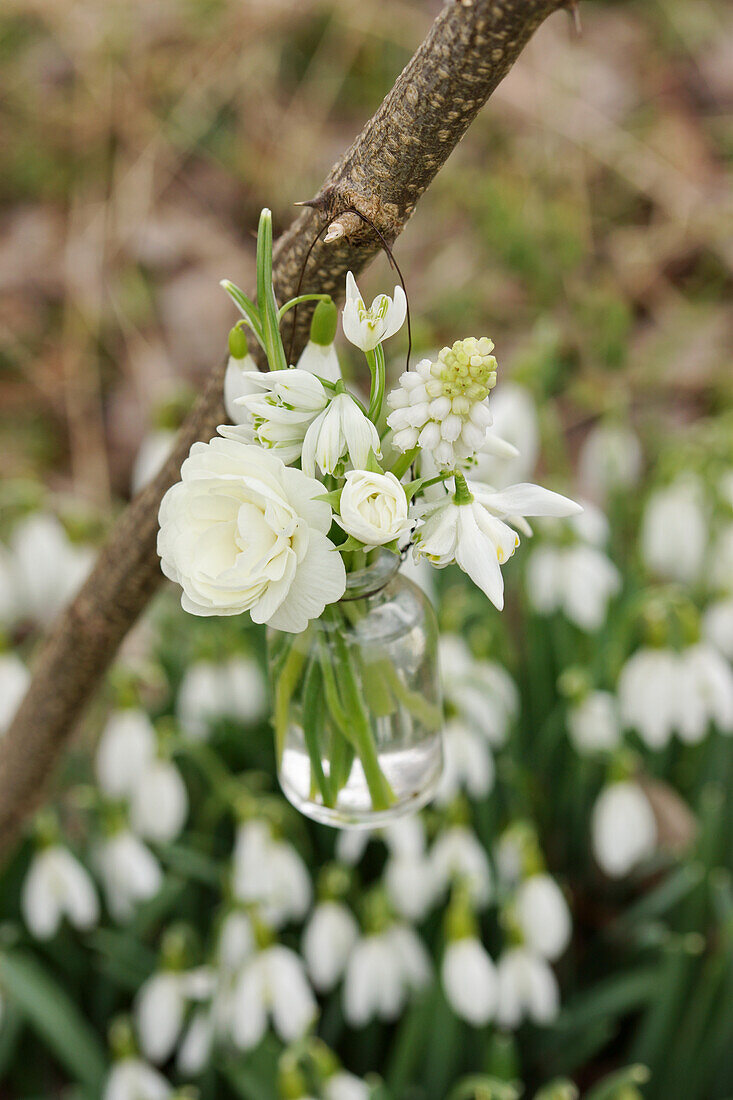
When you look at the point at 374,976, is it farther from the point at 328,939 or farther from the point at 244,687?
the point at 244,687

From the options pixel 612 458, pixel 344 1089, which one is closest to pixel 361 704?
pixel 344 1089

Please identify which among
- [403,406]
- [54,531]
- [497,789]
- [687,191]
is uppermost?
[403,406]

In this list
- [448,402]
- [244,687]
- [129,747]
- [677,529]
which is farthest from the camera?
[677,529]

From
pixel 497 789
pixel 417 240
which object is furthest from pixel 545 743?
pixel 417 240

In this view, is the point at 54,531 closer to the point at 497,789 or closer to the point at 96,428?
the point at 497,789

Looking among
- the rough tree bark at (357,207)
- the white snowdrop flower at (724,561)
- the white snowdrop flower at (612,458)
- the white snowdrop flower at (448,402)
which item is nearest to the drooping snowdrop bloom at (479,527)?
the white snowdrop flower at (448,402)

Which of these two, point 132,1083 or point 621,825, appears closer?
point 132,1083
